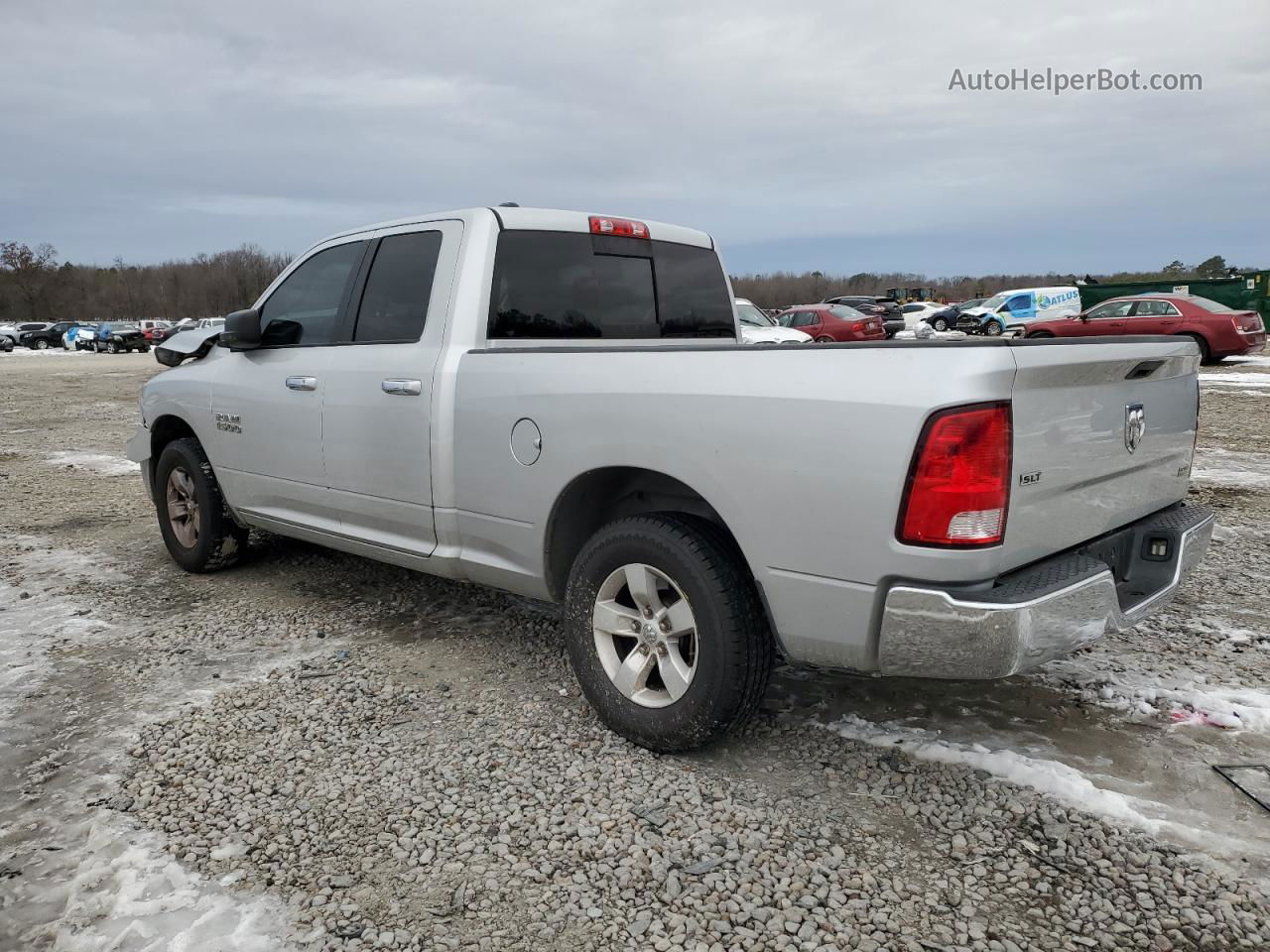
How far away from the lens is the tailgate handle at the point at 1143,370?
290 cm

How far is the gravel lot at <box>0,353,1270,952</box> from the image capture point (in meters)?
2.37

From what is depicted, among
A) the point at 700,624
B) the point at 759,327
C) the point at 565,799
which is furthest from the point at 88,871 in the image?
the point at 759,327

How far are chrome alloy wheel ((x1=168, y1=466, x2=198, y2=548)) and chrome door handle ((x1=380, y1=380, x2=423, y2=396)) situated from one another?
2130 mm

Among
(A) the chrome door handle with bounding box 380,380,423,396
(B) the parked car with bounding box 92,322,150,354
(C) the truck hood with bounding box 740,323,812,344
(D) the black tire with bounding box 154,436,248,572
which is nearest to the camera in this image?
(A) the chrome door handle with bounding box 380,380,423,396

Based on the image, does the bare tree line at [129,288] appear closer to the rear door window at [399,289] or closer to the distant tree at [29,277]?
the distant tree at [29,277]

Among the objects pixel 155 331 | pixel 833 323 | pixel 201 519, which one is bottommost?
pixel 201 519

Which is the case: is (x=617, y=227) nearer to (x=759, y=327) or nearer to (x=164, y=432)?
(x=164, y=432)

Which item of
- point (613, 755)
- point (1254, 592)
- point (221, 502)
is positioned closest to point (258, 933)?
point (613, 755)

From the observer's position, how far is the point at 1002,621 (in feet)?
8.01

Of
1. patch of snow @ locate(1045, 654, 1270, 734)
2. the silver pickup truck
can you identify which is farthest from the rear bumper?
patch of snow @ locate(1045, 654, 1270, 734)

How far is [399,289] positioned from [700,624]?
2.21 meters

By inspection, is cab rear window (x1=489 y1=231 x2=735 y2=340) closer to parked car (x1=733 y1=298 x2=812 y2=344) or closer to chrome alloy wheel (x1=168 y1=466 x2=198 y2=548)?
chrome alloy wheel (x1=168 y1=466 x2=198 y2=548)

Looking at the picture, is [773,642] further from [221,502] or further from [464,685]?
[221,502]

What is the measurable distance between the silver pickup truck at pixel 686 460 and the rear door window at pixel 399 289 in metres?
0.02
